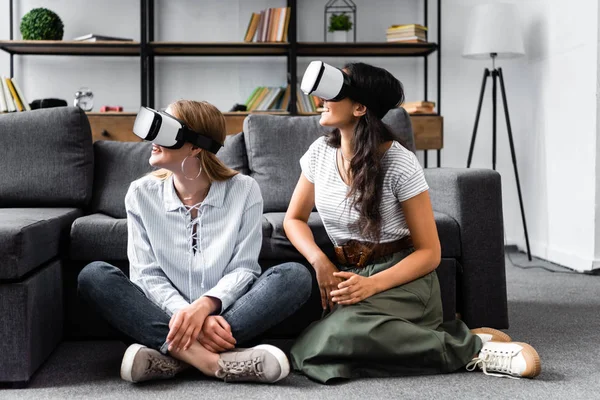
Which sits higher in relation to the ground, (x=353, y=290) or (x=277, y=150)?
(x=277, y=150)

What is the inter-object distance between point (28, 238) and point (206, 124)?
0.54 metres

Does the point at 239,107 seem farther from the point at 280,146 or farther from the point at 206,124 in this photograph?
the point at 206,124

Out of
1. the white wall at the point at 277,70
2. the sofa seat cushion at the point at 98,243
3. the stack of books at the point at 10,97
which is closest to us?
the sofa seat cushion at the point at 98,243

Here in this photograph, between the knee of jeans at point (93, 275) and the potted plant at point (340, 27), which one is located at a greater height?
the potted plant at point (340, 27)

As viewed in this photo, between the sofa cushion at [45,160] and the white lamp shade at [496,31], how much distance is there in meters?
2.47

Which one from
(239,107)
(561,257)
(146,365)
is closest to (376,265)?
(146,365)

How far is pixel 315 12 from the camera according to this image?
4762 mm

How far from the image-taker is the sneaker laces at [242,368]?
5.71ft

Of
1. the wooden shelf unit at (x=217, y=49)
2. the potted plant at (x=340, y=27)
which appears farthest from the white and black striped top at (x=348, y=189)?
the potted plant at (x=340, y=27)

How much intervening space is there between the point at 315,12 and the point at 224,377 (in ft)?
11.3

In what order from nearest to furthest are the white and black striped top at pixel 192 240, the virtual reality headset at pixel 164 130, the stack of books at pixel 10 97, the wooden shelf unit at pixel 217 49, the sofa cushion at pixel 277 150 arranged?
the virtual reality headset at pixel 164 130 → the white and black striped top at pixel 192 240 → the sofa cushion at pixel 277 150 → the stack of books at pixel 10 97 → the wooden shelf unit at pixel 217 49

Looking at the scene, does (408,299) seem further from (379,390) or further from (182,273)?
(182,273)

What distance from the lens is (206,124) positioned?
6.29ft

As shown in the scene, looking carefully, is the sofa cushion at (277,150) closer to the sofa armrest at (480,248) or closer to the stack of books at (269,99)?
the sofa armrest at (480,248)
